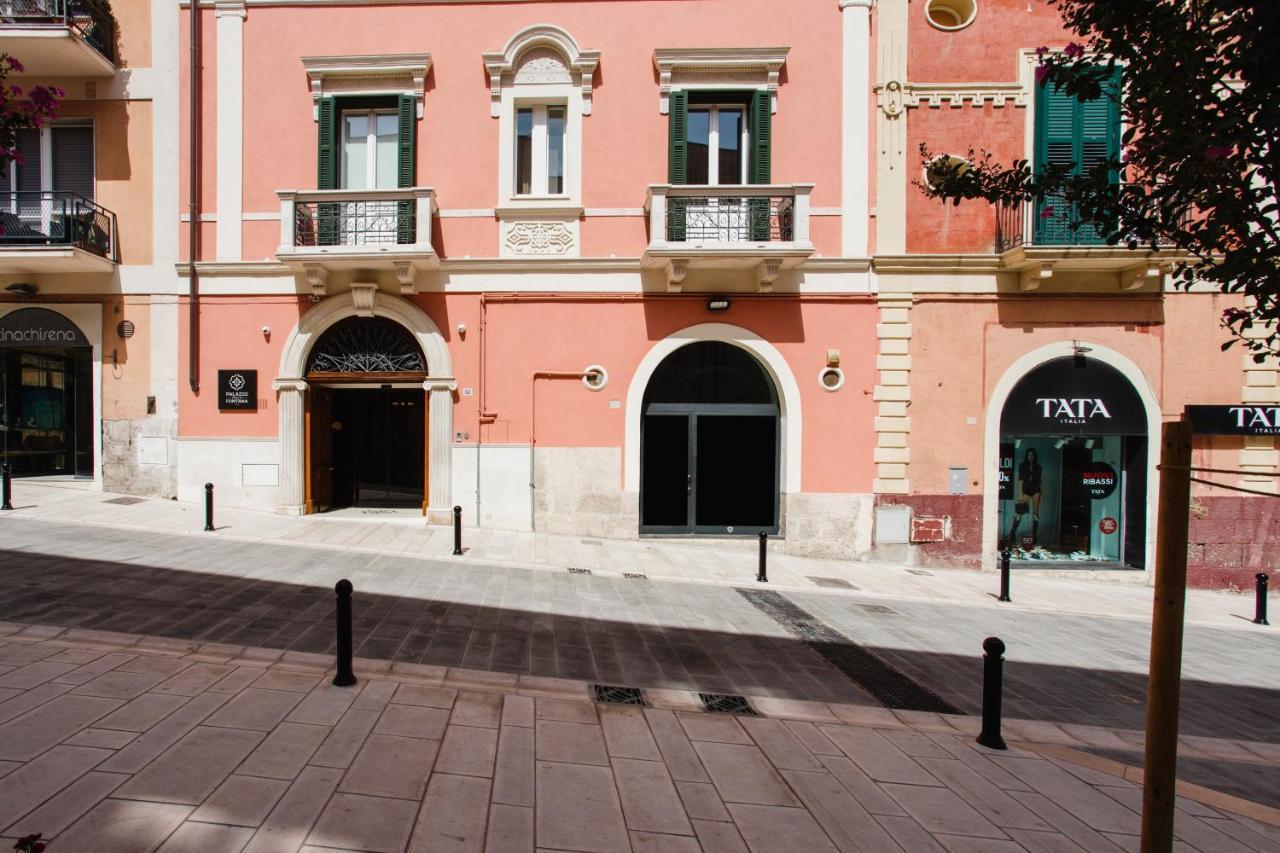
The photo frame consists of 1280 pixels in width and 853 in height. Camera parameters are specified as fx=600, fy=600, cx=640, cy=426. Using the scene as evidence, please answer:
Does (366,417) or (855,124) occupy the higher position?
(855,124)

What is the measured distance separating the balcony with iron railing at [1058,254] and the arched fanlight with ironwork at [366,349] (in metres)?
11.3

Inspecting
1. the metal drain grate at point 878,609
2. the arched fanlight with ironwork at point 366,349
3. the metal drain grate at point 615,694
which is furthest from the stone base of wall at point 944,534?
the arched fanlight with ironwork at point 366,349

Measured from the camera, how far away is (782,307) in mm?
11484

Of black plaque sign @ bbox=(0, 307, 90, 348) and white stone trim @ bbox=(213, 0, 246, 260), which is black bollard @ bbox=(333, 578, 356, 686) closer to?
white stone trim @ bbox=(213, 0, 246, 260)

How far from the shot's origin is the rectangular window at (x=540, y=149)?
11.6 meters

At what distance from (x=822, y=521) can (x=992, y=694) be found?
697 cm

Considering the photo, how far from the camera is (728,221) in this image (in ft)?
36.0

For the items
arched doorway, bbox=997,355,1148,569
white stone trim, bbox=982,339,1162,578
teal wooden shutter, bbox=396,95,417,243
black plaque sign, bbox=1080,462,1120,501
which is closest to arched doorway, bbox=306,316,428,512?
teal wooden shutter, bbox=396,95,417,243

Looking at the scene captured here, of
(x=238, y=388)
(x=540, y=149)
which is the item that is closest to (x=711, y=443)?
(x=540, y=149)

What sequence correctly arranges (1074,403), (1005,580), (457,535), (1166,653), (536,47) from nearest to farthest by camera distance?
1. (1166,653)
2. (1005,580)
3. (457,535)
4. (1074,403)
5. (536,47)

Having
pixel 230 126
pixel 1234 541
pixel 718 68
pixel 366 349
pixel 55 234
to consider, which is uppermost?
pixel 718 68

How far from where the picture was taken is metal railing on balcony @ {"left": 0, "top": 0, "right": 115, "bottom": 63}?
11266 mm

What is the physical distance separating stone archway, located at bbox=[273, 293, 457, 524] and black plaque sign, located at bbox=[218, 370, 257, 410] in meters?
0.49

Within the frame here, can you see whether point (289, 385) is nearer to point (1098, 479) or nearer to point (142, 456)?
point (142, 456)
